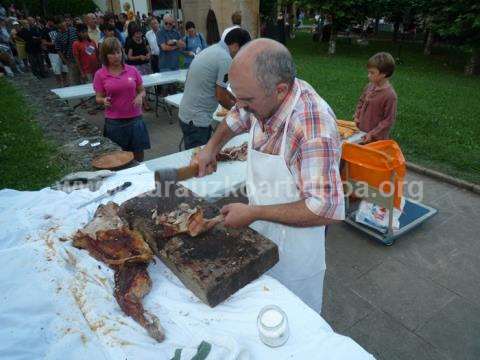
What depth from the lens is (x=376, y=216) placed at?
3809 mm

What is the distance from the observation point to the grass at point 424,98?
18.7 ft

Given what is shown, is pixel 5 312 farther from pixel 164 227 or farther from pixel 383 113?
pixel 383 113

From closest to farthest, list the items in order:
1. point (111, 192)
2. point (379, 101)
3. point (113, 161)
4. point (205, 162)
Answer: point (205, 162), point (111, 192), point (113, 161), point (379, 101)

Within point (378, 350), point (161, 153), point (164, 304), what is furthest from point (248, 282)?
point (161, 153)

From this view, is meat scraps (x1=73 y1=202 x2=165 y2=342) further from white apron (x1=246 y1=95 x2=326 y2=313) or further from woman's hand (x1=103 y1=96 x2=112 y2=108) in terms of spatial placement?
woman's hand (x1=103 y1=96 x2=112 y2=108)

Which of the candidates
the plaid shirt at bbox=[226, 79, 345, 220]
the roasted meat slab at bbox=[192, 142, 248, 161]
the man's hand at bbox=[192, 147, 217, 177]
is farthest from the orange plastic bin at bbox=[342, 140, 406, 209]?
the plaid shirt at bbox=[226, 79, 345, 220]

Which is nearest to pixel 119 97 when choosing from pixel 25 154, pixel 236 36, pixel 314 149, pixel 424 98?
pixel 236 36

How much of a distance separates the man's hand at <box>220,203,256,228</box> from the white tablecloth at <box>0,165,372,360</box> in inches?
12.4

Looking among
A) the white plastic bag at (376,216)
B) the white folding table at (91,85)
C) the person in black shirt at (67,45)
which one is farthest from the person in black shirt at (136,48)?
the white plastic bag at (376,216)

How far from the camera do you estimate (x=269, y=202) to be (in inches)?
77.8

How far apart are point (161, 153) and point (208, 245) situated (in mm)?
4871

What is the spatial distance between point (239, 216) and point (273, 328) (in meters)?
0.57

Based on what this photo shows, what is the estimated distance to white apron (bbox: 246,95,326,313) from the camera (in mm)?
1858

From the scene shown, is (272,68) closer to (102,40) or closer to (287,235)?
(287,235)
